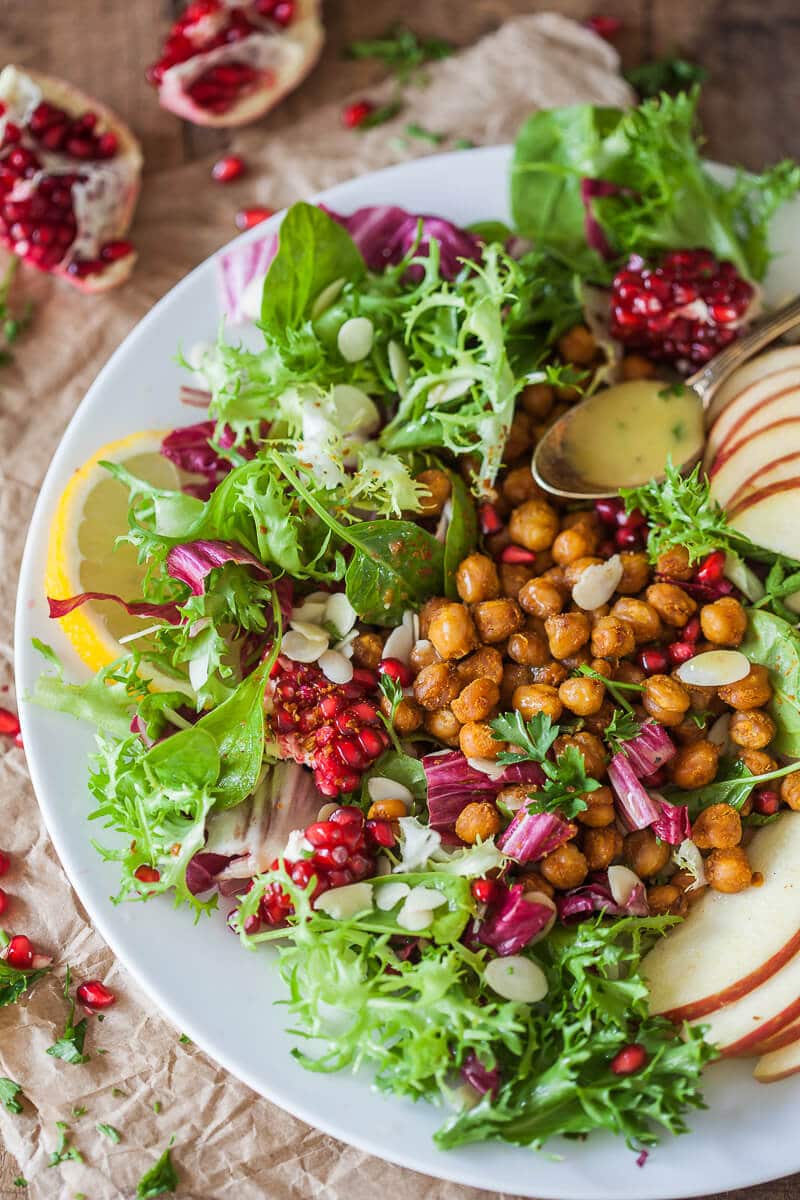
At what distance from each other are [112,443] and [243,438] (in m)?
0.40

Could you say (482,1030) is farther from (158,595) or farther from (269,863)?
(158,595)

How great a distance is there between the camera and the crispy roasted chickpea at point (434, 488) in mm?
3025

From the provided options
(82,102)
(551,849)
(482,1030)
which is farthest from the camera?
(82,102)

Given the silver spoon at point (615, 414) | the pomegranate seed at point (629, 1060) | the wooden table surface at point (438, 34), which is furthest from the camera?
the wooden table surface at point (438, 34)

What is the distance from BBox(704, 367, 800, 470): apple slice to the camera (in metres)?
3.10

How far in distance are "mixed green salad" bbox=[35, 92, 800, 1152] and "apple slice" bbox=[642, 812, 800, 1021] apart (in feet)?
0.21

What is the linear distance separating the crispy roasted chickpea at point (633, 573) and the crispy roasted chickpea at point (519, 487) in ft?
1.07

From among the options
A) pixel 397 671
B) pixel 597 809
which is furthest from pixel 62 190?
pixel 597 809

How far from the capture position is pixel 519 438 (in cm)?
326

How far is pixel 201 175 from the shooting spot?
394 cm

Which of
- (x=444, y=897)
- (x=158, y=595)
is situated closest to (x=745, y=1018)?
(x=444, y=897)

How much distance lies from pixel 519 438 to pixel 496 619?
2.11ft

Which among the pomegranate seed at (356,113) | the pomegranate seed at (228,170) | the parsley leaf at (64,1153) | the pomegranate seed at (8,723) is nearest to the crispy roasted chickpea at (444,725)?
the pomegranate seed at (8,723)

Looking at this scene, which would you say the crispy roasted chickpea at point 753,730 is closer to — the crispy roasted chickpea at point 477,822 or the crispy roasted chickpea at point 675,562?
the crispy roasted chickpea at point 675,562
